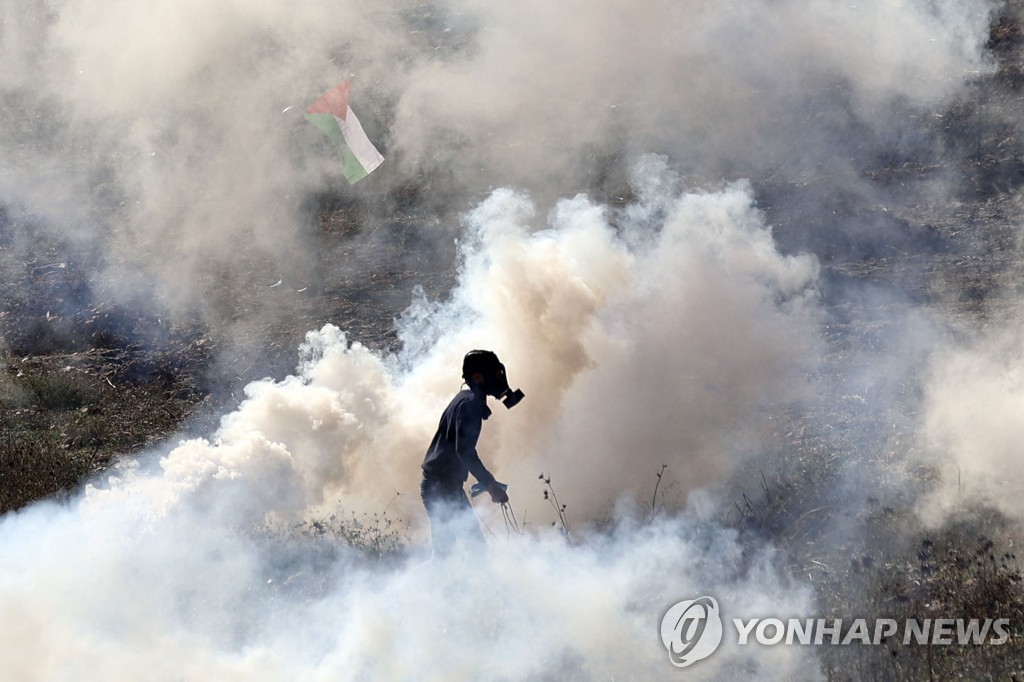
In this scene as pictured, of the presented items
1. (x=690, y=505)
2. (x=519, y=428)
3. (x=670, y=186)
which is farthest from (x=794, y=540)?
(x=670, y=186)

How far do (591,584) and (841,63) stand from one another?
10.6 m

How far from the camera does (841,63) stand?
14.8 meters

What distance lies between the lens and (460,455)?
6438 mm

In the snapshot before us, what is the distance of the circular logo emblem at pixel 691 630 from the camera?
5.71 m

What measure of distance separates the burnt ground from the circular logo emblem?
59cm

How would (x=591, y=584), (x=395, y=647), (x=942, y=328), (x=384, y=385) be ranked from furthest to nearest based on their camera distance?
(x=942, y=328)
(x=384, y=385)
(x=591, y=584)
(x=395, y=647)

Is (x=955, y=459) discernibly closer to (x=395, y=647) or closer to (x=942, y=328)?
(x=942, y=328)

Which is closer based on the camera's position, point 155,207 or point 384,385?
point 384,385

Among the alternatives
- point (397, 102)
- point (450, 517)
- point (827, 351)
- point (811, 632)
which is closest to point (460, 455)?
point (450, 517)

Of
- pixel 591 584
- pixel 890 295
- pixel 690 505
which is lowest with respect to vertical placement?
pixel 591 584

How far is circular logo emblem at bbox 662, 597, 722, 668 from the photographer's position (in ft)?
18.7

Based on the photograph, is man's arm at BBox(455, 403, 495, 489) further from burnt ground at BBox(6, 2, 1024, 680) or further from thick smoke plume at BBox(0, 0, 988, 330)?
thick smoke plume at BBox(0, 0, 988, 330)

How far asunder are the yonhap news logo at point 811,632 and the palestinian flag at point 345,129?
641 cm

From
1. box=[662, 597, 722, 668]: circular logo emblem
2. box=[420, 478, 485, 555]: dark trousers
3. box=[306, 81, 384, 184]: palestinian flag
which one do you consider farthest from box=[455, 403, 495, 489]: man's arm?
box=[306, 81, 384, 184]: palestinian flag
